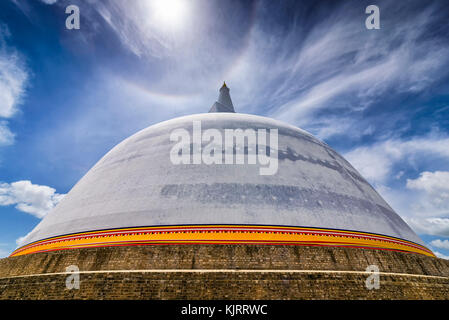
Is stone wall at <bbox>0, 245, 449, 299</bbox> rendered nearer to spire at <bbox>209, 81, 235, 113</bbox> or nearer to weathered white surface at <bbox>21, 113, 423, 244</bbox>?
weathered white surface at <bbox>21, 113, 423, 244</bbox>

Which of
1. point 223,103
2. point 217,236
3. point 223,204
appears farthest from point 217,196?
point 223,103

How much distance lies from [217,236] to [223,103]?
11019mm

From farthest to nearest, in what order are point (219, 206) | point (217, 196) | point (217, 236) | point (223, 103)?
1. point (223, 103)
2. point (217, 196)
3. point (219, 206)
4. point (217, 236)

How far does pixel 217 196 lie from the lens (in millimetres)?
6457

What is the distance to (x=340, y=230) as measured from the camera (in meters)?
6.30

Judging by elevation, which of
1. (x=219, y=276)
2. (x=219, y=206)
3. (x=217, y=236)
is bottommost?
(x=219, y=276)

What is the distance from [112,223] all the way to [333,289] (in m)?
5.33

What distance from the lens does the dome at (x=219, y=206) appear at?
5.84m

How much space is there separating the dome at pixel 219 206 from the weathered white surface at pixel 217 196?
28mm

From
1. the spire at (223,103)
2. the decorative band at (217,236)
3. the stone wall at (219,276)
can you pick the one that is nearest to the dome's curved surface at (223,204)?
the decorative band at (217,236)

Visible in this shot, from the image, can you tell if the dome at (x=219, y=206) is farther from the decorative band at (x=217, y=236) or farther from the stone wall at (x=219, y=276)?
the stone wall at (x=219, y=276)

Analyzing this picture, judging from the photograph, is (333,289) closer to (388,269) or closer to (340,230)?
(340,230)

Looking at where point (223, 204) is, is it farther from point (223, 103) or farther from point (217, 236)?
point (223, 103)
